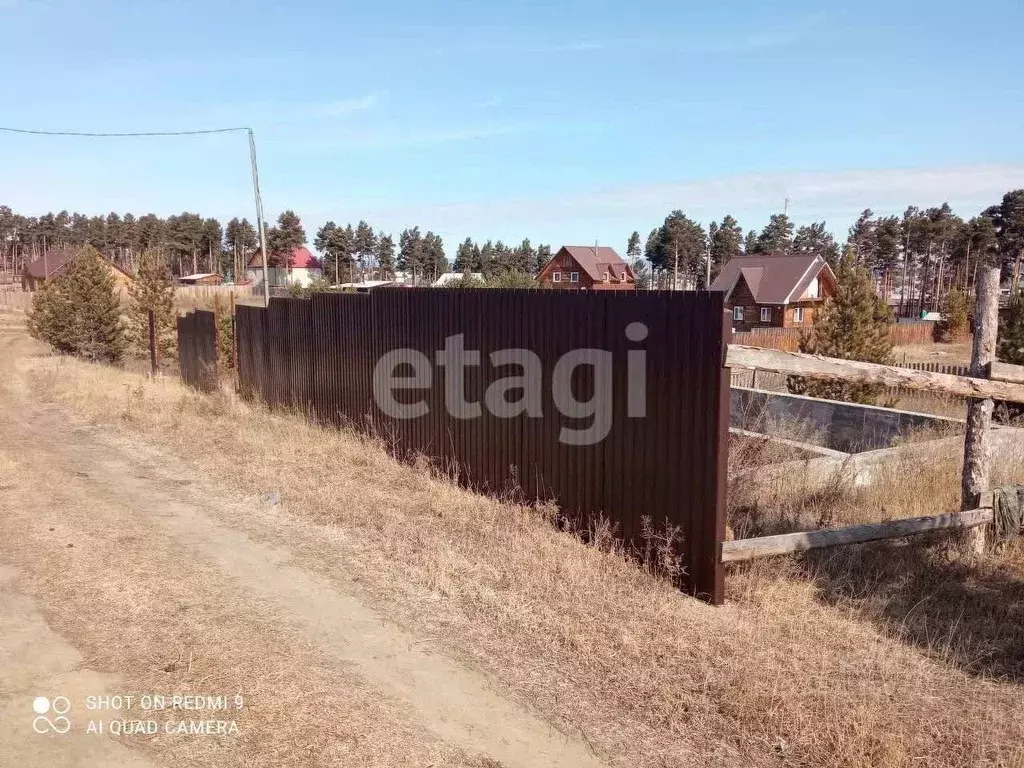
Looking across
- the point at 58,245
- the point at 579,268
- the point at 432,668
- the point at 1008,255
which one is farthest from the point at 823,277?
the point at 58,245

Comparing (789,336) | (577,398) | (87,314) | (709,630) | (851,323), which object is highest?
(87,314)

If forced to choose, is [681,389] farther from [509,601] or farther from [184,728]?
[184,728]

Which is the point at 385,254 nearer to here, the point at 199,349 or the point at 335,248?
the point at 335,248

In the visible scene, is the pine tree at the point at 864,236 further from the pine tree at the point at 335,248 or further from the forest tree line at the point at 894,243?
the pine tree at the point at 335,248

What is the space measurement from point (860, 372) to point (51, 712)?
5.38 metres

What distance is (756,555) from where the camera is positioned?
4.99m

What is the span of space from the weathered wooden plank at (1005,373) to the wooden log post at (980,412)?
0.03 m

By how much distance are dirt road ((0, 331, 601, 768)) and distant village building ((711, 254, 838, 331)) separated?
4454 cm

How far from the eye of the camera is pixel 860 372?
545 centimetres

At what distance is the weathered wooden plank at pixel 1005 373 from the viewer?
19.2 ft

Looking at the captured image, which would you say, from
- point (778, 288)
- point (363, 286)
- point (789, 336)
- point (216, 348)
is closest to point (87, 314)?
point (216, 348)

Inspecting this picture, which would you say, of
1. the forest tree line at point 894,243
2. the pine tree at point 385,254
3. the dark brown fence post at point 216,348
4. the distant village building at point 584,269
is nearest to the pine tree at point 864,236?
the forest tree line at point 894,243

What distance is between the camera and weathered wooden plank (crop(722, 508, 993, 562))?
195 inches

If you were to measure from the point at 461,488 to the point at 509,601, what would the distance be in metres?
3.02
